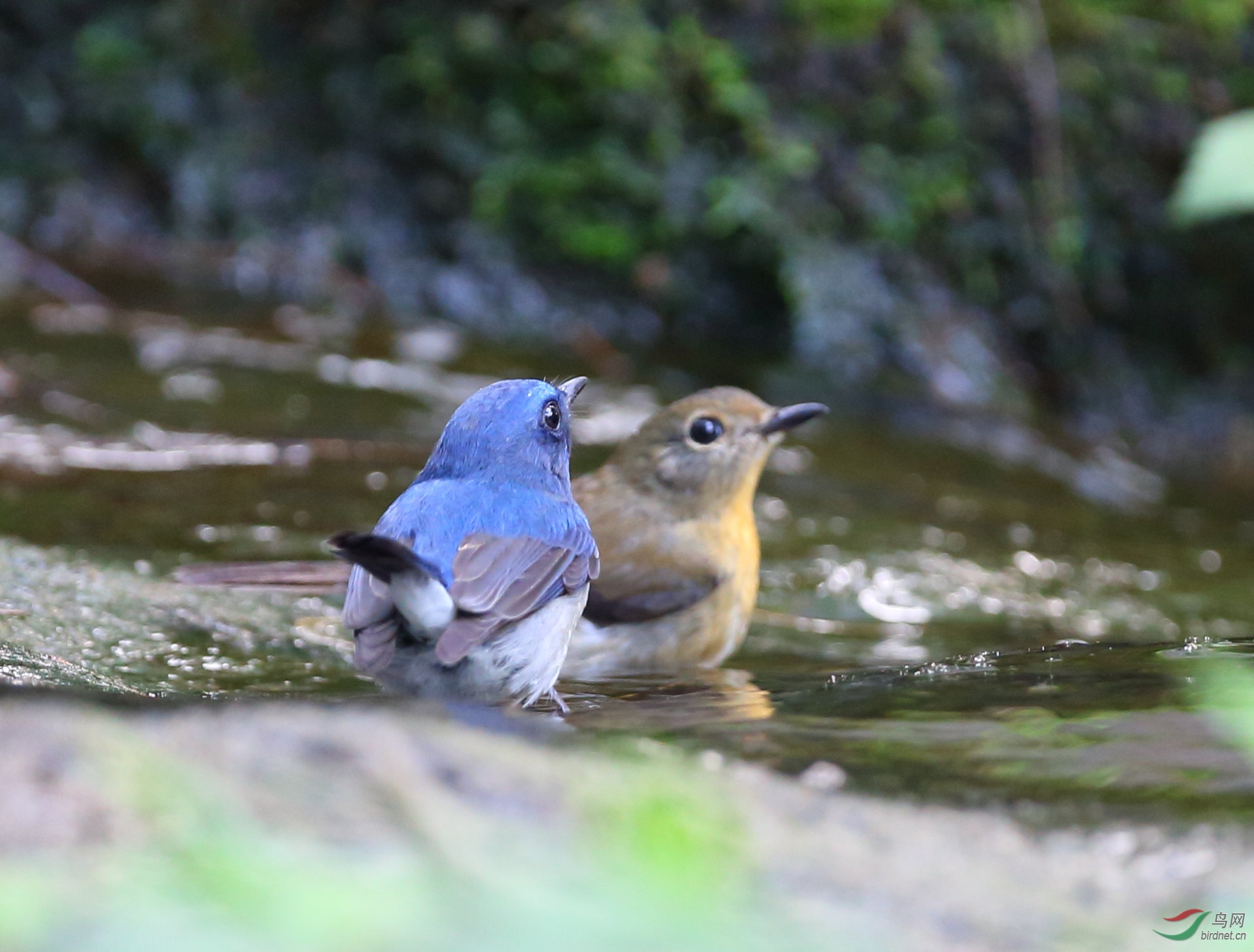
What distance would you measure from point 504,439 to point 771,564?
7.24 ft

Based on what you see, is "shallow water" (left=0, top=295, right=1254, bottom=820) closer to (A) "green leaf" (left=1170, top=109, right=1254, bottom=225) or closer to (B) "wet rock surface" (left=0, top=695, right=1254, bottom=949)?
(B) "wet rock surface" (left=0, top=695, right=1254, bottom=949)

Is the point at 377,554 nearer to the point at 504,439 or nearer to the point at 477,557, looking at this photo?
the point at 477,557

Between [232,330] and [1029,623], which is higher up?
[232,330]

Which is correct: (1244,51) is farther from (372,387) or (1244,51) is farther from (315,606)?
(315,606)

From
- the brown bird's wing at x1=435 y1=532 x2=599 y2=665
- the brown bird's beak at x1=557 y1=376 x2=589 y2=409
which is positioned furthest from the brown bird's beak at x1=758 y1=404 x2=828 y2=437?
the brown bird's wing at x1=435 y1=532 x2=599 y2=665

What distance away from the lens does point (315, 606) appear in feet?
14.1

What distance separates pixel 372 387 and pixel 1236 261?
6.83 m

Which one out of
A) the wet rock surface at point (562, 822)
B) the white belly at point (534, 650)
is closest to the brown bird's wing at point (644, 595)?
the white belly at point (534, 650)

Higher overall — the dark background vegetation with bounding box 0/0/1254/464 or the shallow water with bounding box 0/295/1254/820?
the dark background vegetation with bounding box 0/0/1254/464

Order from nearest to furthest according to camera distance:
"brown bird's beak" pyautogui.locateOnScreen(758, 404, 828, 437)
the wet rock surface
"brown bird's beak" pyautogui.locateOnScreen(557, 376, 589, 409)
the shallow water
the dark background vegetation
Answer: the wet rock surface, the shallow water, "brown bird's beak" pyautogui.locateOnScreen(557, 376, 589, 409), "brown bird's beak" pyautogui.locateOnScreen(758, 404, 828, 437), the dark background vegetation

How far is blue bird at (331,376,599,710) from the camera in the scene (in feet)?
9.61

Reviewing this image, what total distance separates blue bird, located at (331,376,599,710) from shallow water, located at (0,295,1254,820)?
257mm

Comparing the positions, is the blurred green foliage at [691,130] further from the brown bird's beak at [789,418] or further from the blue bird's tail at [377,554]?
the blue bird's tail at [377,554]

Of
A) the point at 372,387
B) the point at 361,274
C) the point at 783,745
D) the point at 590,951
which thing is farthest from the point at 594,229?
the point at 590,951
